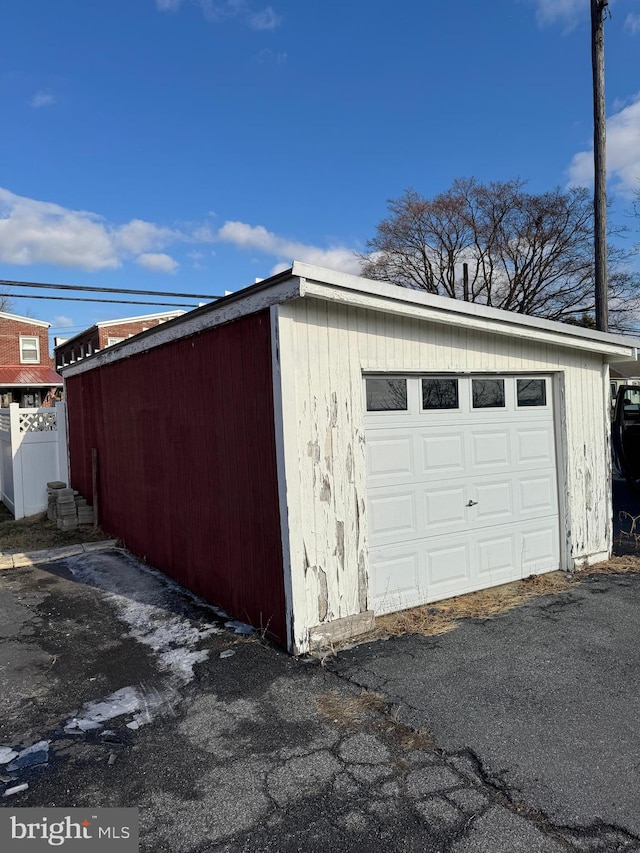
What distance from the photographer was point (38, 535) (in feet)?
27.8

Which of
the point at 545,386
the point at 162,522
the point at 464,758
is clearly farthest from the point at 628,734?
the point at 162,522

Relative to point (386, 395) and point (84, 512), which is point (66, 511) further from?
point (386, 395)

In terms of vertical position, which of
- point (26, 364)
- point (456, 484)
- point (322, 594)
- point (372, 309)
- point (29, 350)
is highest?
point (29, 350)

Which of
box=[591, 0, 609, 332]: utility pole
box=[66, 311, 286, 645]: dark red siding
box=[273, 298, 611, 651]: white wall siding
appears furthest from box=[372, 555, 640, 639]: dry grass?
box=[591, 0, 609, 332]: utility pole

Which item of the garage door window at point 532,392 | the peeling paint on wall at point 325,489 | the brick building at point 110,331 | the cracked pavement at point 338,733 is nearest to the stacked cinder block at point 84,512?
the cracked pavement at point 338,733

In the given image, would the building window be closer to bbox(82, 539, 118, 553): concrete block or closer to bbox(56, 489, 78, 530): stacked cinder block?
bbox(56, 489, 78, 530): stacked cinder block

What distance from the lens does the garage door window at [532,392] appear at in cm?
577

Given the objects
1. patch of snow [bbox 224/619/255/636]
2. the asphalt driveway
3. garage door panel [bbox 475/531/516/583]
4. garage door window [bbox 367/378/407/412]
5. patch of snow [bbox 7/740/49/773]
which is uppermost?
garage door window [bbox 367/378/407/412]

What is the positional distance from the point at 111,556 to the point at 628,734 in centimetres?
618

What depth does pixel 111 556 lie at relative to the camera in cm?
732

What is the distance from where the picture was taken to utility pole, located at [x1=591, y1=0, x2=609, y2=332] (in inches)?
339

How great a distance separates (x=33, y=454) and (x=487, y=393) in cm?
868

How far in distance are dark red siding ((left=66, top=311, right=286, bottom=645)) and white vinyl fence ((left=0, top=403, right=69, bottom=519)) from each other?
3.04 meters

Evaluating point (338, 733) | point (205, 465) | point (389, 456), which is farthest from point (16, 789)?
point (389, 456)
